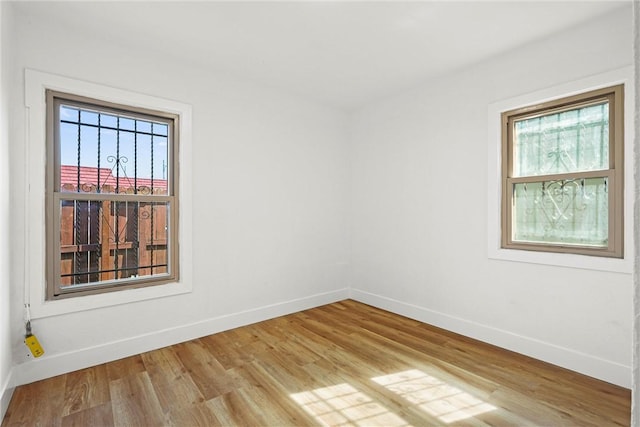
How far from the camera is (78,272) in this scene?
256cm

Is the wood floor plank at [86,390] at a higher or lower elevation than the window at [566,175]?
lower

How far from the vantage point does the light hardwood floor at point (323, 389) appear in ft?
6.07

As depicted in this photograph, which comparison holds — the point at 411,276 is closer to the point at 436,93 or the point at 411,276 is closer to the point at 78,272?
the point at 436,93

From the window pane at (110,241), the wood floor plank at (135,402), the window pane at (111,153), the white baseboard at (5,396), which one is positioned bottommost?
the wood floor plank at (135,402)

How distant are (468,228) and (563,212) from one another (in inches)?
30.3

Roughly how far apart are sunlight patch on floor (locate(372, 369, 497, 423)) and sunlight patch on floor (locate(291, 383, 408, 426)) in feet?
0.73

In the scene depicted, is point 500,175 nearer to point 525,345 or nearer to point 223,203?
point 525,345

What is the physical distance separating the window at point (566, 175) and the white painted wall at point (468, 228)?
189 millimetres

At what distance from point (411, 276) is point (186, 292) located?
2430 mm

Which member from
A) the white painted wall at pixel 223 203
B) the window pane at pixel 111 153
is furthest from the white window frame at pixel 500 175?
the window pane at pixel 111 153

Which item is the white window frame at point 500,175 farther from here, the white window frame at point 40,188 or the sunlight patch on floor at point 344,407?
the white window frame at point 40,188

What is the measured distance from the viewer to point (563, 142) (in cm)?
257

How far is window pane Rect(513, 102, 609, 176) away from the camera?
7.79 feet

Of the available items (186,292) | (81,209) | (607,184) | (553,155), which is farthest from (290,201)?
(607,184)
